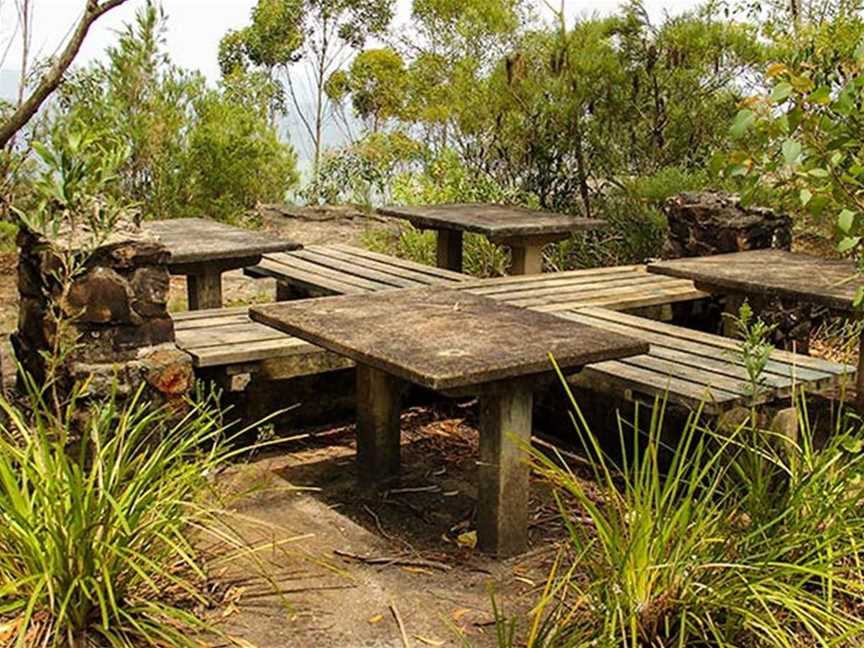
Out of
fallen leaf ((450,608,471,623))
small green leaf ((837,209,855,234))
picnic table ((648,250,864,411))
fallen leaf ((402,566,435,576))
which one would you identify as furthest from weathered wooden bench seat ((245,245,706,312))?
small green leaf ((837,209,855,234))

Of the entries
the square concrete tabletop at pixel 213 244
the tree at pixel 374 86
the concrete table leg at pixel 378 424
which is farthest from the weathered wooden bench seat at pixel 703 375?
the tree at pixel 374 86

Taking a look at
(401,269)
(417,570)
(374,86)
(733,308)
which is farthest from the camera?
(374,86)

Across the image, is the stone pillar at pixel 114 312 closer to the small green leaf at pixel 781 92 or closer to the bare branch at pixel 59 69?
the bare branch at pixel 59 69

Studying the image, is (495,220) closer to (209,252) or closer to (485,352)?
(209,252)

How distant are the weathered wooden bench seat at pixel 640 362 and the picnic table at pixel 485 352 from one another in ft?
1.20

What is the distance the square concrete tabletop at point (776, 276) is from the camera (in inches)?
185

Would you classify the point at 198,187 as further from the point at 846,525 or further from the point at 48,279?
the point at 846,525

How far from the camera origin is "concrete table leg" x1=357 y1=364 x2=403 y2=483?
450 centimetres

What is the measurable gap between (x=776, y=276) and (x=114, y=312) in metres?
2.85

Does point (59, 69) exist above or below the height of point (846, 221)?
above

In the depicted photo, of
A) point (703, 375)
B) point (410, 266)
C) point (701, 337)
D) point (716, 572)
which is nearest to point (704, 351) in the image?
point (701, 337)

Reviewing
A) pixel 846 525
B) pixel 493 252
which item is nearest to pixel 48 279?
pixel 846 525

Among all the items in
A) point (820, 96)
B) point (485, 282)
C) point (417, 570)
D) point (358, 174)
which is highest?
point (820, 96)

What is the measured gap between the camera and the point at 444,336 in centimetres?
380
